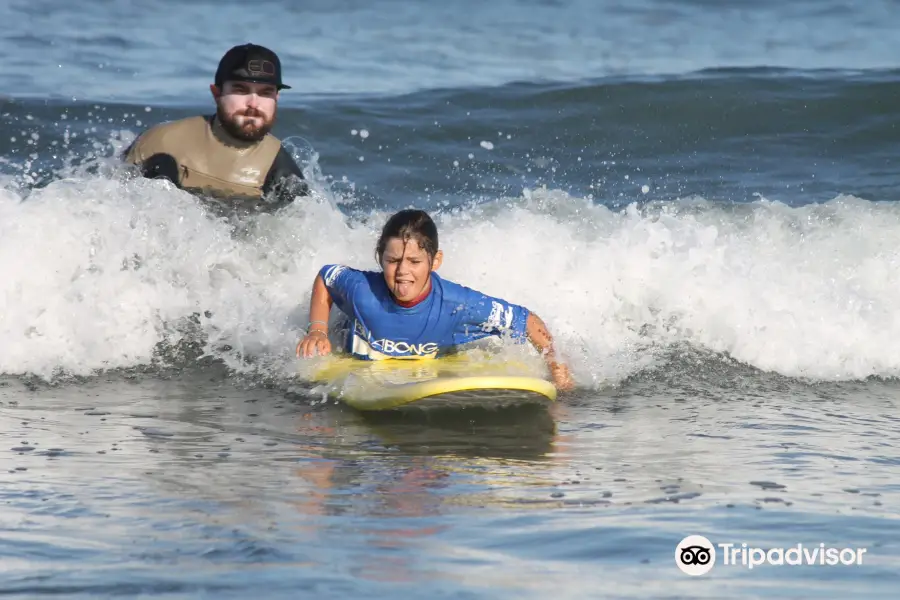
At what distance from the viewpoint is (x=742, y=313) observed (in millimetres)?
7918

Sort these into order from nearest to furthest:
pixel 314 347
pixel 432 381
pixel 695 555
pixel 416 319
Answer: pixel 695 555 → pixel 432 381 → pixel 314 347 → pixel 416 319

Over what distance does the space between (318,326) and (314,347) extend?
0.21m

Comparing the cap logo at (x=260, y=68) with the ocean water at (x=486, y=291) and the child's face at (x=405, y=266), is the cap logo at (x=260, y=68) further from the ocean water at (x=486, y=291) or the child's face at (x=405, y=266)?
the child's face at (x=405, y=266)

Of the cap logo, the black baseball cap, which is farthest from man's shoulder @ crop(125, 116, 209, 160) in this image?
the cap logo

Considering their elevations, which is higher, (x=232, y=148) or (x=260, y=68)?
(x=260, y=68)

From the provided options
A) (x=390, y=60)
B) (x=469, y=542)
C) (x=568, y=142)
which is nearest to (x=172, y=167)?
(x=469, y=542)

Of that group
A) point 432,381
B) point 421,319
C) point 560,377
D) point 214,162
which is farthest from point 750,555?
point 214,162

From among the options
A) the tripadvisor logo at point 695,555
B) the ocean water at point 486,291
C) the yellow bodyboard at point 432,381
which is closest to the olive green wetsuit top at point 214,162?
the ocean water at point 486,291

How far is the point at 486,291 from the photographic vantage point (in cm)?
807

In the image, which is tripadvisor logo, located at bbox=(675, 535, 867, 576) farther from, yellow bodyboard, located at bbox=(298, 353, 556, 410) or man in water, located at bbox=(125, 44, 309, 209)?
man in water, located at bbox=(125, 44, 309, 209)

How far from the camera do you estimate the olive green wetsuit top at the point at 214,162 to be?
329 inches

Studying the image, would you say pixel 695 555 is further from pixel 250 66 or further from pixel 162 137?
pixel 162 137

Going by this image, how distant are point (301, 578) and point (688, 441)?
244 centimetres

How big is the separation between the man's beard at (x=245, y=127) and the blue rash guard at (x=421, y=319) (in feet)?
6.59
